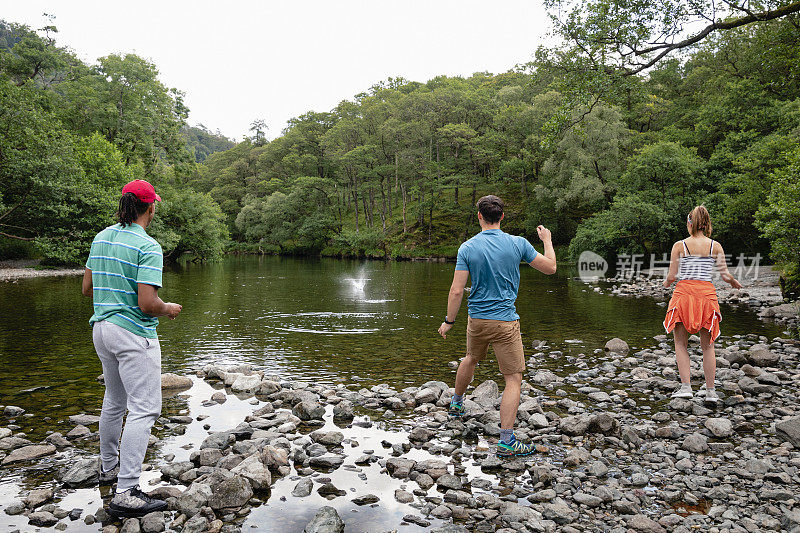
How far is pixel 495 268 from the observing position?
18.3 feet

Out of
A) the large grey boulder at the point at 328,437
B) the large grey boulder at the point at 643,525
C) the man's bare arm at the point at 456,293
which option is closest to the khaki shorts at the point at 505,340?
the man's bare arm at the point at 456,293

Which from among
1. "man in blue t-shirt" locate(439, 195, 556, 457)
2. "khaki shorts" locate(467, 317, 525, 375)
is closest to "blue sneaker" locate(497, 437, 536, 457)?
"man in blue t-shirt" locate(439, 195, 556, 457)

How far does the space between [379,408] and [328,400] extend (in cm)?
84

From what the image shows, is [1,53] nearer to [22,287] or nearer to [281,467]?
[22,287]

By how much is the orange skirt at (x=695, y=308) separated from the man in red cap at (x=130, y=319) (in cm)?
717

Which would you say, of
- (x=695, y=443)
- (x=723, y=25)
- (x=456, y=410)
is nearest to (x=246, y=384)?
(x=456, y=410)

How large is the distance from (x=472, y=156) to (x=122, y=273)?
60282 millimetres

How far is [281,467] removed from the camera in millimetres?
4945

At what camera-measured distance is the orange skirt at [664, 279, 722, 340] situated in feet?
23.5

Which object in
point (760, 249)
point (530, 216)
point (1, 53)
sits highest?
point (1, 53)

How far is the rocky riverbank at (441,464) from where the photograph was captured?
4000mm

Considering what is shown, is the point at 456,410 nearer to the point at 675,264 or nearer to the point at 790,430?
the point at 790,430

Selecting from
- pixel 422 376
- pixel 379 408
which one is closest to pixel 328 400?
pixel 379 408

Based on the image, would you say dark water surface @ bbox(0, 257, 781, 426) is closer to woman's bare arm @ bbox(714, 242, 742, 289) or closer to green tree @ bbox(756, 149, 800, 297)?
green tree @ bbox(756, 149, 800, 297)
